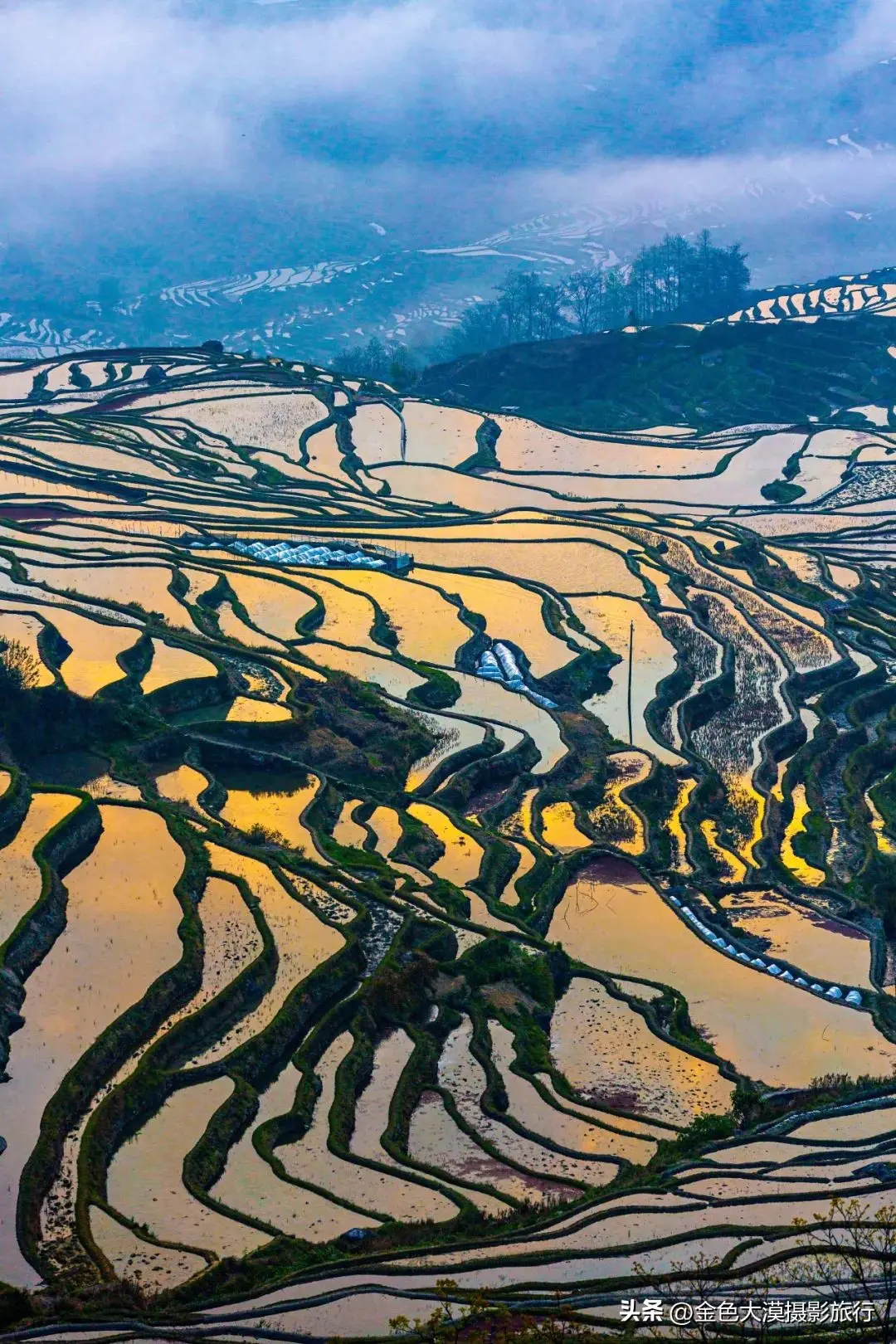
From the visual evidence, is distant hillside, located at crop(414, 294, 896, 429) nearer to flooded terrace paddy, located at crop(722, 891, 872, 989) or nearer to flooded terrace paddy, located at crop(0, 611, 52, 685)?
flooded terrace paddy, located at crop(0, 611, 52, 685)

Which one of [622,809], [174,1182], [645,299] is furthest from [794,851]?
[645,299]

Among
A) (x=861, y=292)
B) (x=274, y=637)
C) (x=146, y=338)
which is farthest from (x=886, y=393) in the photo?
(x=146, y=338)

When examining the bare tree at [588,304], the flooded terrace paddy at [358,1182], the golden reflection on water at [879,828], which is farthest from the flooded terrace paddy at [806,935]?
the bare tree at [588,304]

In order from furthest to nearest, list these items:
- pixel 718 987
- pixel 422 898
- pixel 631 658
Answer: pixel 631 658, pixel 422 898, pixel 718 987

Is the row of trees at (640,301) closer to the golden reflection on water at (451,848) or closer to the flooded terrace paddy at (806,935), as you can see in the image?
the golden reflection on water at (451,848)

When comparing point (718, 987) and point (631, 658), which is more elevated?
point (631, 658)

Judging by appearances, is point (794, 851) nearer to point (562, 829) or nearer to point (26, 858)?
point (562, 829)
